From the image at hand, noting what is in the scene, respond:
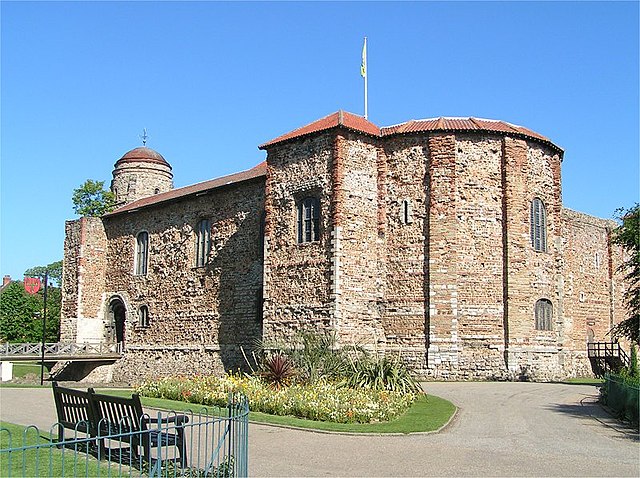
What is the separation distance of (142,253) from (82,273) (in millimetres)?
4120

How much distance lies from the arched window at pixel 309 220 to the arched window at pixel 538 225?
850cm

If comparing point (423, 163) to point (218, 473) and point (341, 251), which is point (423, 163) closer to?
point (341, 251)

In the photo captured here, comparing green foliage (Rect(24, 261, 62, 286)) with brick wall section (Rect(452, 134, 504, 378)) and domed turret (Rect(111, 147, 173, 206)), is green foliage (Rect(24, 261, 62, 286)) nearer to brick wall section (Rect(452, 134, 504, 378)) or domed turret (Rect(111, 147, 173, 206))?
domed turret (Rect(111, 147, 173, 206))

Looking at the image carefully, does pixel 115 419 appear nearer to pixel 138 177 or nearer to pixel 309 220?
pixel 309 220

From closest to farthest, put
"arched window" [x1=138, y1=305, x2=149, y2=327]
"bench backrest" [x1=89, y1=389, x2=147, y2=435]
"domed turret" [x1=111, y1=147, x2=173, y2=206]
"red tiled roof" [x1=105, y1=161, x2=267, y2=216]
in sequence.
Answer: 1. "bench backrest" [x1=89, y1=389, x2=147, y2=435]
2. "red tiled roof" [x1=105, y1=161, x2=267, y2=216]
3. "arched window" [x1=138, y1=305, x2=149, y2=327]
4. "domed turret" [x1=111, y1=147, x2=173, y2=206]

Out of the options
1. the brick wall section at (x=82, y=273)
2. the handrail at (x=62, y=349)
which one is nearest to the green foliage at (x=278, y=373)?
the handrail at (x=62, y=349)

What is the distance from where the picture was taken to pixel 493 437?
1311 centimetres

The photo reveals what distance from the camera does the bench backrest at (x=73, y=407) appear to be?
36.3 feet

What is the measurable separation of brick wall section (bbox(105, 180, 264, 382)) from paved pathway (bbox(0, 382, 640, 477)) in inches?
539

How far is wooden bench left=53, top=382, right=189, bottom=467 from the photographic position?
9312 millimetres

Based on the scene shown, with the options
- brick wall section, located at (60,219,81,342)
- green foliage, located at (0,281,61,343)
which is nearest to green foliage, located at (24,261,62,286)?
green foliage, located at (0,281,61,343)

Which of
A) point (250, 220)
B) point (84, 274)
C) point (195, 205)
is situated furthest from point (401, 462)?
point (84, 274)

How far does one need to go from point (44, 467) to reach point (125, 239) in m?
30.3

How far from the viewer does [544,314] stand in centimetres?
2727
